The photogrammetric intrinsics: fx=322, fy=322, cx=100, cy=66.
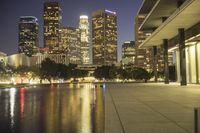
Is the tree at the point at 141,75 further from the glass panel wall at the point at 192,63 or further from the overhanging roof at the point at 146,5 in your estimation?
the glass panel wall at the point at 192,63

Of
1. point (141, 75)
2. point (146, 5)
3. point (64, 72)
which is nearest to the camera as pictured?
point (146, 5)

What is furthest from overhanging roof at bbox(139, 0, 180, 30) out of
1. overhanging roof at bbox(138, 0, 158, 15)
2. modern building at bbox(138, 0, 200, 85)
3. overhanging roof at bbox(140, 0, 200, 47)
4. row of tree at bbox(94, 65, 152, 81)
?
row of tree at bbox(94, 65, 152, 81)

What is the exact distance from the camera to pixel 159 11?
57.8 meters

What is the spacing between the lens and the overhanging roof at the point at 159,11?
5217cm

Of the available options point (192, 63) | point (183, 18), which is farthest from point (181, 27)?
point (192, 63)

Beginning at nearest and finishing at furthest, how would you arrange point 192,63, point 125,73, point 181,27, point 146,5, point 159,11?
point 181,27
point 159,11
point 192,63
point 146,5
point 125,73

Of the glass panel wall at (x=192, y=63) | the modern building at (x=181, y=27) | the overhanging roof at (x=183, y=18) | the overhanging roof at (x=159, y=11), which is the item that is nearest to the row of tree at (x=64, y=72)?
the overhanging roof at (x=159, y=11)

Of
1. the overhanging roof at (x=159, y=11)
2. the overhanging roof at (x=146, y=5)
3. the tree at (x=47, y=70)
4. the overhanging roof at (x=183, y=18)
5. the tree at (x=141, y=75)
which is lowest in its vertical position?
the tree at (x=141, y=75)

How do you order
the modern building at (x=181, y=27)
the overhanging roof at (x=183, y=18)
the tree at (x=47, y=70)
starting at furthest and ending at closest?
the tree at (x=47, y=70) < the modern building at (x=181, y=27) < the overhanging roof at (x=183, y=18)

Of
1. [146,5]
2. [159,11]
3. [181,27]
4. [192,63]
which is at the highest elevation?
[146,5]

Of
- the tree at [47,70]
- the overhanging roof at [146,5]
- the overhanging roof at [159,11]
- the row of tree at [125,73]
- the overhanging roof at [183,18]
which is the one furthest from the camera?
the tree at [47,70]

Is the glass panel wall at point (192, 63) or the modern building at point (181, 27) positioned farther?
the glass panel wall at point (192, 63)

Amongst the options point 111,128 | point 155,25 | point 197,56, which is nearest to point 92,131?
point 111,128

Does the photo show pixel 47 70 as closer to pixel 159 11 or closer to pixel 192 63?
pixel 192 63
